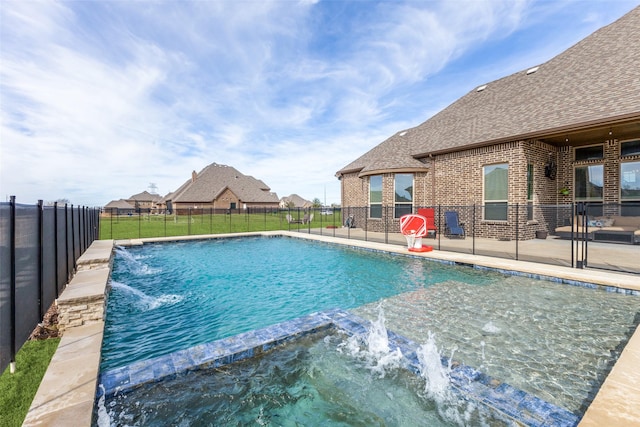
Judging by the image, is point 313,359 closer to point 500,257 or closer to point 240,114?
point 500,257

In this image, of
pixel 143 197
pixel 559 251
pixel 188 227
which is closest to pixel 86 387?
pixel 559 251

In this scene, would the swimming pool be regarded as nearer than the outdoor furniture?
Yes

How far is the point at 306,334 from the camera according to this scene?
3.77m

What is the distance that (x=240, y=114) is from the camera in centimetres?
1859

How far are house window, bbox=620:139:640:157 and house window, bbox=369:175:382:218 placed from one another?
8.60 metres

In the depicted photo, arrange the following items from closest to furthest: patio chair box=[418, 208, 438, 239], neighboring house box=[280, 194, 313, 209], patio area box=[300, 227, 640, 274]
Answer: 1. patio area box=[300, 227, 640, 274]
2. patio chair box=[418, 208, 438, 239]
3. neighboring house box=[280, 194, 313, 209]

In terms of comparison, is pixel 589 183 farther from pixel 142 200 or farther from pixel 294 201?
pixel 142 200

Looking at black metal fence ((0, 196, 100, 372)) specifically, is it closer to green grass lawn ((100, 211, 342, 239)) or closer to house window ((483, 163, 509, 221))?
green grass lawn ((100, 211, 342, 239))

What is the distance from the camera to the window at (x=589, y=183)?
1040 centimetres

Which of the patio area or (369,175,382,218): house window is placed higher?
(369,175,382,218): house window

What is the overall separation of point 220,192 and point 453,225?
32943mm

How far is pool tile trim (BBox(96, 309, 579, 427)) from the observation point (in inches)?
88.5

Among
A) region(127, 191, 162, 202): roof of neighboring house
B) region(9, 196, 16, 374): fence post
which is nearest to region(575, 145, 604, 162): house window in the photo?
region(9, 196, 16, 374): fence post

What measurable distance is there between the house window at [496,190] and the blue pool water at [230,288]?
4651 mm
